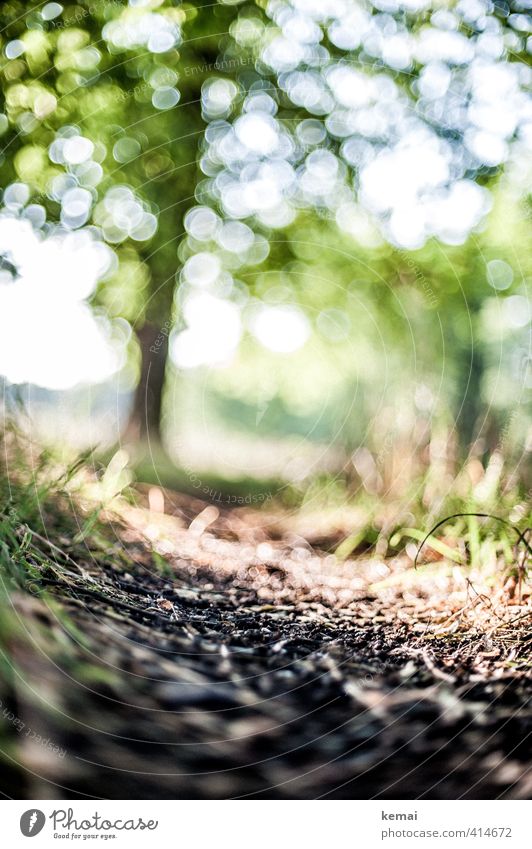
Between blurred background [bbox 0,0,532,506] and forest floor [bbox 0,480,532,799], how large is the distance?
0.33m

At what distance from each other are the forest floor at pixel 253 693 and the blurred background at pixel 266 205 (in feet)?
1.07

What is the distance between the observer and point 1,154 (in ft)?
3.07

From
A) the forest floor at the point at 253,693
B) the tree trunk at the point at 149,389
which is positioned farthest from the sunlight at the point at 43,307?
the tree trunk at the point at 149,389

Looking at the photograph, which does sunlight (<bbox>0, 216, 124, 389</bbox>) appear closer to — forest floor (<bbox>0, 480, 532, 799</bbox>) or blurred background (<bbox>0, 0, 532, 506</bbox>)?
blurred background (<bbox>0, 0, 532, 506</bbox>)

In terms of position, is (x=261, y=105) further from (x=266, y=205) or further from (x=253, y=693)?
(x=253, y=693)

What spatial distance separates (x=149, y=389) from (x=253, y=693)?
102 centimetres

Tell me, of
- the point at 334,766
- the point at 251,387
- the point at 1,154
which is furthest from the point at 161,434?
the point at 251,387

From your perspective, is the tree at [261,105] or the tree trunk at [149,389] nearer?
the tree at [261,105]

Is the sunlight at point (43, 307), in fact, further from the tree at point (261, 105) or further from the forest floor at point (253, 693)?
the forest floor at point (253, 693)

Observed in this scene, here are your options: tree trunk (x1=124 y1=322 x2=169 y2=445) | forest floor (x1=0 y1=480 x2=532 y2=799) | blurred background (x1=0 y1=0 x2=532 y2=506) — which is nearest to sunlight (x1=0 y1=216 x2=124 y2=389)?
blurred background (x1=0 y1=0 x2=532 y2=506)

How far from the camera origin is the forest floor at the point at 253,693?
2.19 feet

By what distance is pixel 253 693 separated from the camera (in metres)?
0.71

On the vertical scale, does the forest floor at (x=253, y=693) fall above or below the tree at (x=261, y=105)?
below

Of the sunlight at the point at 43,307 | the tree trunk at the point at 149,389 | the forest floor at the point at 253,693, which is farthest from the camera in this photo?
the tree trunk at the point at 149,389
